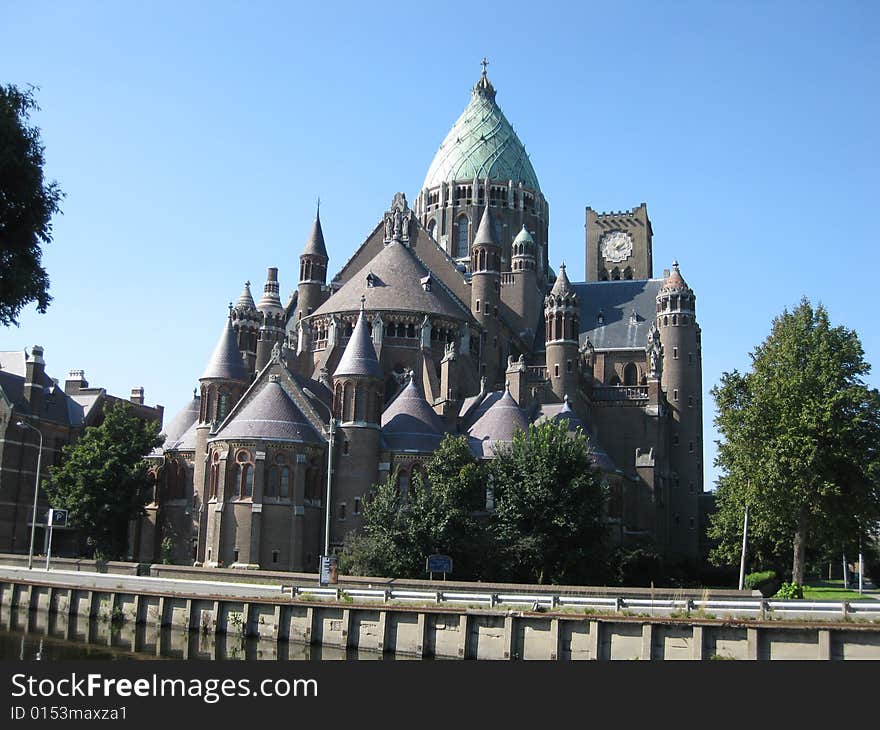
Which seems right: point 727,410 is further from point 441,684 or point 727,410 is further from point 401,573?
point 441,684

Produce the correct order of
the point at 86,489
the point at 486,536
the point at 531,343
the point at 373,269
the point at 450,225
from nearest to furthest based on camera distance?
1. the point at 486,536
2. the point at 86,489
3. the point at 373,269
4. the point at 531,343
5. the point at 450,225

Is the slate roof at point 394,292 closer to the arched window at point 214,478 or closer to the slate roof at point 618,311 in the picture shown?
the slate roof at point 618,311

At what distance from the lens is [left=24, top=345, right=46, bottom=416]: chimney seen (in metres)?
89.6

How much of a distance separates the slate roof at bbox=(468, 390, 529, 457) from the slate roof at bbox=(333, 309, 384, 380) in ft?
25.7

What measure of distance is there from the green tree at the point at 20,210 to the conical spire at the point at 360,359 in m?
39.0

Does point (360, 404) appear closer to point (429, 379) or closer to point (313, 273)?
point (429, 379)

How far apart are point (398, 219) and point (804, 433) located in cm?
5185

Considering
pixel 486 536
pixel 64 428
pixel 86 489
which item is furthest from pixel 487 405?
pixel 64 428

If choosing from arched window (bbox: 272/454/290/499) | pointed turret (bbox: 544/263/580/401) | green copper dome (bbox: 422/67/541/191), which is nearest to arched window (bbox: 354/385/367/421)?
arched window (bbox: 272/454/290/499)

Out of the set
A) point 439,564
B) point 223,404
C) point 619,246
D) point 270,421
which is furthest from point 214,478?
point 619,246

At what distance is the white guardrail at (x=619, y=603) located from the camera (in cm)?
3697

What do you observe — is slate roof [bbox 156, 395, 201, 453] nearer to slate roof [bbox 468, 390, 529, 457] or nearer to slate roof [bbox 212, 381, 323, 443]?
slate roof [bbox 212, 381, 323, 443]

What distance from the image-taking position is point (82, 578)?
6150 cm

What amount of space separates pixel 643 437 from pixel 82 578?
49.9m
